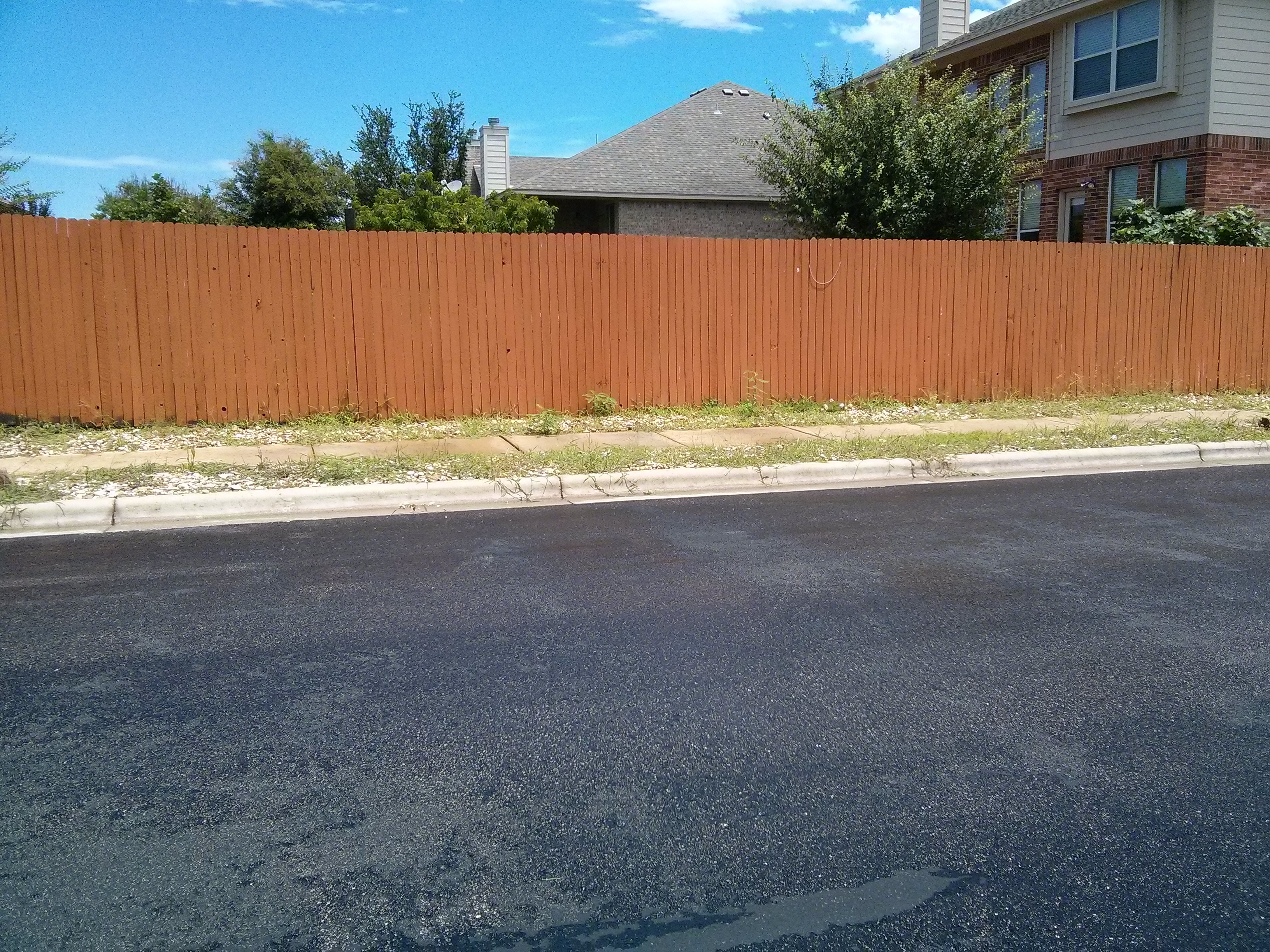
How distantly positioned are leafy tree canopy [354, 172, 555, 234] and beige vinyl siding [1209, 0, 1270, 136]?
12552 millimetres

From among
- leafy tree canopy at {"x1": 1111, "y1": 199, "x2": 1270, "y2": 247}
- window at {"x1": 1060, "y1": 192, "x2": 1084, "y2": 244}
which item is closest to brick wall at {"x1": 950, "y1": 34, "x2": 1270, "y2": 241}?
window at {"x1": 1060, "y1": 192, "x2": 1084, "y2": 244}

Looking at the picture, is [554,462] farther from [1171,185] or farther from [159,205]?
[159,205]

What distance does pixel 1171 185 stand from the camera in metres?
19.6

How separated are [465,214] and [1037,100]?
39.0 ft

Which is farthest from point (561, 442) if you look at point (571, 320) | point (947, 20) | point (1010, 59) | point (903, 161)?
point (947, 20)

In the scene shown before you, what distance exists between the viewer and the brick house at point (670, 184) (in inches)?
959

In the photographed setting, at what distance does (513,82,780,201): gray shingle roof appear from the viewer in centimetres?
2431

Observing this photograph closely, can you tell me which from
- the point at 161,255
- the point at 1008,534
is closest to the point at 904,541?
the point at 1008,534

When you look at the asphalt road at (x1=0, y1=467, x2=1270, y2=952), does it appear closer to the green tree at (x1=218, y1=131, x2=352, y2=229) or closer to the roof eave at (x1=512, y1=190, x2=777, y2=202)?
the roof eave at (x1=512, y1=190, x2=777, y2=202)

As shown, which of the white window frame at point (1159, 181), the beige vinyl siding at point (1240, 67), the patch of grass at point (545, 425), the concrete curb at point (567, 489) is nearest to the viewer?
the concrete curb at point (567, 489)

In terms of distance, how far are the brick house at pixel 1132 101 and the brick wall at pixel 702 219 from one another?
5176 millimetres

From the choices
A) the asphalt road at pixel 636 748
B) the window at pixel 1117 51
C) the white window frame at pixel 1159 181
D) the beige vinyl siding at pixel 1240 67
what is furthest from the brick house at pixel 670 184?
the asphalt road at pixel 636 748

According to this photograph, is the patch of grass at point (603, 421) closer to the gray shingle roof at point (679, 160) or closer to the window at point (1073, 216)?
the window at point (1073, 216)

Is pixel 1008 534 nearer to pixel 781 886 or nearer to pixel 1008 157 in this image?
pixel 781 886
